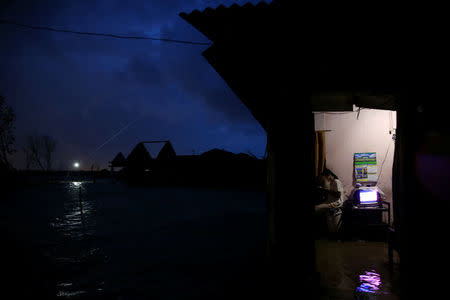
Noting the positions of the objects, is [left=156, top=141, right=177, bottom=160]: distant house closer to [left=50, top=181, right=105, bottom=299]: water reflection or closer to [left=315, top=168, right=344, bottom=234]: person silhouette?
[left=50, top=181, right=105, bottom=299]: water reflection

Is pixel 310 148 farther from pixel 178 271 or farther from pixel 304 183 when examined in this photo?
pixel 178 271

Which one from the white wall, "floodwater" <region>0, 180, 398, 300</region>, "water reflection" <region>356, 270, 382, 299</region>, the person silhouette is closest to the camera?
"water reflection" <region>356, 270, 382, 299</region>

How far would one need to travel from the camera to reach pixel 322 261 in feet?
18.0

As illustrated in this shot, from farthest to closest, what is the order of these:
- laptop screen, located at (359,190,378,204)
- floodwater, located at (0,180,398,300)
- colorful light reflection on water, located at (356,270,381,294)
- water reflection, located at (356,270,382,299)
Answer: laptop screen, located at (359,190,378,204), floodwater, located at (0,180,398,300), colorful light reflection on water, located at (356,270,381,294), water reflection, located at (356,270,382,299)

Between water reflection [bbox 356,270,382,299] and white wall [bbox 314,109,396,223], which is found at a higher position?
white wall [bbox 314,109,396,223]

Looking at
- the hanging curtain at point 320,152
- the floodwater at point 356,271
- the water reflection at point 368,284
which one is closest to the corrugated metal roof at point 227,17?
the floodwater at point 356,271

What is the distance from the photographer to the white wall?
293 inches

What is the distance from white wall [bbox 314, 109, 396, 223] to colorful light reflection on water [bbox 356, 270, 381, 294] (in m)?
3.30

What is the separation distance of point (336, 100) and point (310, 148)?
3321 mm

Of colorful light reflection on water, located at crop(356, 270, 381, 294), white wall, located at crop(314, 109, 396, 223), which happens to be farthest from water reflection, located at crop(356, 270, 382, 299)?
white wall, located at crop(314, 109, 396, 223)

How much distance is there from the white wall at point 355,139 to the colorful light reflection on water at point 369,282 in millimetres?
3305

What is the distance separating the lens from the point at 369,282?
4.41 m

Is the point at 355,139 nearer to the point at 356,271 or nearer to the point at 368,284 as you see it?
the point at 356,271

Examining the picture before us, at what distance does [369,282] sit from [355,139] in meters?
4.50
